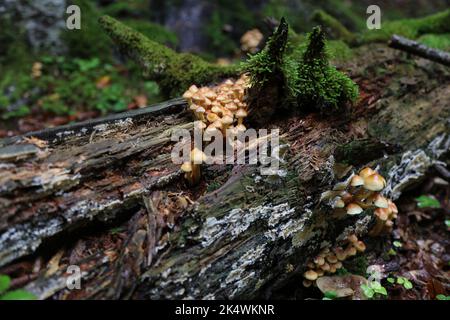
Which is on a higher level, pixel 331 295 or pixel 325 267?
pixel 325 267

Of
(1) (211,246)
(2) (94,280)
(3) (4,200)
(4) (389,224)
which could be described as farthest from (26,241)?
(4) (389,224)

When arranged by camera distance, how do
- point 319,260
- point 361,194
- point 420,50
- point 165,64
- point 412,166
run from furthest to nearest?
point 420,50
point 165,64
point 412,166
point 319,260
point 361,194

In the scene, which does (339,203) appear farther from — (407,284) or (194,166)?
(194,166)

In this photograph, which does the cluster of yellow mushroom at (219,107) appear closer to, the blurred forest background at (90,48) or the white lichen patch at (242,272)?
the white lichen patch at (242,272)

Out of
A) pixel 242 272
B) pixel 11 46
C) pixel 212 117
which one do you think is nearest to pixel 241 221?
pixel 242 272

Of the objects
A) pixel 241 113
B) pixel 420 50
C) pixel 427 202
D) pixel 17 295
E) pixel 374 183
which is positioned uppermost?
pixel 420 50

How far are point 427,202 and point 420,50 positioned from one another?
2.10 m

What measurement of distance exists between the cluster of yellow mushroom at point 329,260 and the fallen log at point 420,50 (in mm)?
2916

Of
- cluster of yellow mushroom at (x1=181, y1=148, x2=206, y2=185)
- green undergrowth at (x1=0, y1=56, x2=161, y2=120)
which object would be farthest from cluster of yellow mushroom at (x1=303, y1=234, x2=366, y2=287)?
green undergrowth at (x1=0, y1=56, x2=161, y2=120)

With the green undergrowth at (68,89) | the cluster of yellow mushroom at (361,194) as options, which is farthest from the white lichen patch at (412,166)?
the green undergrowth at (68,89)

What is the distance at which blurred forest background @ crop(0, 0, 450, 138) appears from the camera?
7199mm

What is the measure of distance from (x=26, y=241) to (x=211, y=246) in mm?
1381

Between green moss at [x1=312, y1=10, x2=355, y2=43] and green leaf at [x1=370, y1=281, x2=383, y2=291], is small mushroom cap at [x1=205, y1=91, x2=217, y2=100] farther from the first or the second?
green moss at [x1=312, y1=10, x2=355, y2=43]

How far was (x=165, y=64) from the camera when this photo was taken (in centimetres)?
511
